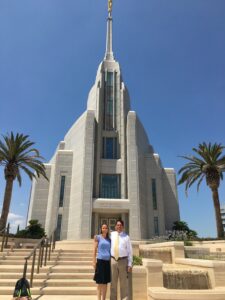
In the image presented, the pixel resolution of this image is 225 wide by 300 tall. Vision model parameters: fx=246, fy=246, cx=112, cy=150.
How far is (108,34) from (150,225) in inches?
1449

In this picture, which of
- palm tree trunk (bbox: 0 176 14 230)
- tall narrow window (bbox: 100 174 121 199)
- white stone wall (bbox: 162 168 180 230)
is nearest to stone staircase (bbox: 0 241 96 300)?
palm tree trunk (bbox: 0 176 14 230)

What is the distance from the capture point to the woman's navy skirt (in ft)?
17.7

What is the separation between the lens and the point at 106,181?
2961 centimetres

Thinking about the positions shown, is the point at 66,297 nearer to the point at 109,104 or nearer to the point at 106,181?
the point at 106,181

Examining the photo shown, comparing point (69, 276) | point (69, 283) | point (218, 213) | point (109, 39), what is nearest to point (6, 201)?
point (69, 276)

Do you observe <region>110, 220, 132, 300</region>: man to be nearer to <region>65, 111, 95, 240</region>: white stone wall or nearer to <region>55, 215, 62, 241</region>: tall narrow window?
<region>65, 111, 95, 240</region>: white stone wall

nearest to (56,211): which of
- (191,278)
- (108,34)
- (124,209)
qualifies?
(124,209)

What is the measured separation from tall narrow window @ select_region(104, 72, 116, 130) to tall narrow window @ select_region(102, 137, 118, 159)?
1760 millimetres

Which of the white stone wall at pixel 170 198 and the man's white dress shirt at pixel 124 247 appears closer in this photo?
the man's white dress shirt at pixel 124 247

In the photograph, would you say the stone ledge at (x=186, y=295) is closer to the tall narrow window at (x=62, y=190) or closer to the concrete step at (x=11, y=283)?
the concrete step at (x=11, y=283)

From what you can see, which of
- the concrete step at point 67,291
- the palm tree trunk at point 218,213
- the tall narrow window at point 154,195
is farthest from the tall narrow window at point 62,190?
the concrete step at point 67,291

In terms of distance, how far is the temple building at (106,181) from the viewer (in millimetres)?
27250

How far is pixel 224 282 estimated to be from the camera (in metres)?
7.17

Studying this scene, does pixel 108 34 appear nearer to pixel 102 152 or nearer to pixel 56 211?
pixel 102 152
